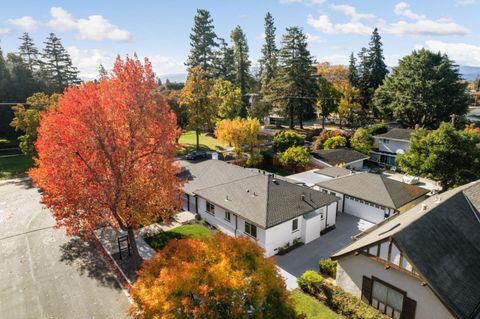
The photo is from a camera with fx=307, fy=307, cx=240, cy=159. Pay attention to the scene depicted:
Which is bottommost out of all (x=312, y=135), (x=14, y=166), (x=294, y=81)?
(x=14, y=166)

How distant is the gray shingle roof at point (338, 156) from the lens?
4601 centimetres

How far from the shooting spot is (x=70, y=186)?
18516 mm

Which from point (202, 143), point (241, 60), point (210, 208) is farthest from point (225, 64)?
point (210, 208)

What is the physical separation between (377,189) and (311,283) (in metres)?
15.3

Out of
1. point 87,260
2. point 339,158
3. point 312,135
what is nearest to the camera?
point 87,260

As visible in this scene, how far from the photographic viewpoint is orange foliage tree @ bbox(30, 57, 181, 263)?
58.8ft

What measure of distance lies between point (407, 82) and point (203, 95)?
4027 centimetres

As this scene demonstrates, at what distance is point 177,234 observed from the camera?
26.6 metres

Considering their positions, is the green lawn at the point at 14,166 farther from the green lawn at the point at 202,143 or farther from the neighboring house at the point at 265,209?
the neighboring house at the point at 265,209

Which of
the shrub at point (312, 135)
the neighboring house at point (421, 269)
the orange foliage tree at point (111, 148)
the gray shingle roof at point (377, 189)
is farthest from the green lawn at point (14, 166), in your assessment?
the shrub at point (312, 135)

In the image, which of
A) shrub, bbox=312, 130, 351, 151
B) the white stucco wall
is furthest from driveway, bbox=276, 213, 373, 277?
shrub, bbox=312, 130, 351, 151

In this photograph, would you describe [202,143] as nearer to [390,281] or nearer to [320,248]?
[320,248]

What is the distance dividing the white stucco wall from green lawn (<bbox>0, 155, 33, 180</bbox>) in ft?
148

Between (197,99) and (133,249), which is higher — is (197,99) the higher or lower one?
the higher one
